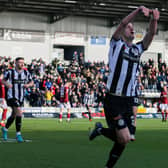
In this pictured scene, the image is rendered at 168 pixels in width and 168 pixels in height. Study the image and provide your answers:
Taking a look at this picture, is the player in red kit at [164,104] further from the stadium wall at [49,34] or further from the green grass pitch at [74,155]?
the green grass pitch at [74,155]

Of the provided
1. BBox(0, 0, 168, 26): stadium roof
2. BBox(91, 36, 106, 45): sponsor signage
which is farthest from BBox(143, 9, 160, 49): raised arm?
BBox(91, 36, 106, 45): sponsor signage

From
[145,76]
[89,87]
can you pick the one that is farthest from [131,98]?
[145,76]

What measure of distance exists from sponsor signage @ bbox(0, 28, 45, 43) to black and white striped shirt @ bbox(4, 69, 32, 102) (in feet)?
96.8

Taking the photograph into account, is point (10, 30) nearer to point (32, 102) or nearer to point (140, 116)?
point (32, 102)

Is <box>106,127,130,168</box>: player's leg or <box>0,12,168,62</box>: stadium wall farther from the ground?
<box>0,12,168,62</box>: stadium wall

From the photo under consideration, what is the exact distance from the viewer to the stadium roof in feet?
135

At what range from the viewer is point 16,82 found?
13.7 metres

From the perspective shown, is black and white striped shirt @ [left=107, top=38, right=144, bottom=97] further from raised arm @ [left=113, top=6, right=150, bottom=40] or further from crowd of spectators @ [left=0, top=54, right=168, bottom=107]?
crowd of spectators @ [left=0, top=54, right=168, bottom=107]

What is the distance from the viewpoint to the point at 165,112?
103 feet

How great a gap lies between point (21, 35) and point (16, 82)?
30532mm

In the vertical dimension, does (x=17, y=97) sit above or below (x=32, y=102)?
above

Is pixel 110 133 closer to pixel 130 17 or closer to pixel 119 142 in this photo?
pixel 119 142

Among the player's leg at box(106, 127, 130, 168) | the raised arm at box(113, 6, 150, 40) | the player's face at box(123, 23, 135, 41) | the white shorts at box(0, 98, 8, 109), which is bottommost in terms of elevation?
the white shorts at box(0, 98, 8, 109)

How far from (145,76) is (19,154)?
32668 millimetres
